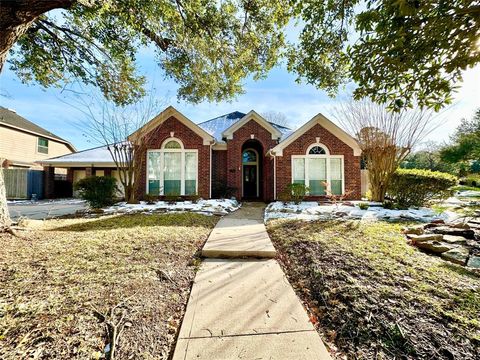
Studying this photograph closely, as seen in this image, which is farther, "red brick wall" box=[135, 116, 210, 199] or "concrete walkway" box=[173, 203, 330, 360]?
"red brick wall" box=[135, 116, 210, 199]

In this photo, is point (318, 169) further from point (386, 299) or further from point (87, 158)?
point (87, 158)

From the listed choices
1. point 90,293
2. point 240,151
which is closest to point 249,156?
point 240,151

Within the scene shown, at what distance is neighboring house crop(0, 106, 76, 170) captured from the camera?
17.3m

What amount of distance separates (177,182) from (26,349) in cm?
1069

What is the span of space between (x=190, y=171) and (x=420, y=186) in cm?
1052

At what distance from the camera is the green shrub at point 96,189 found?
28.7 feet

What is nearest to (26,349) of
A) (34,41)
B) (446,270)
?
(446,270)

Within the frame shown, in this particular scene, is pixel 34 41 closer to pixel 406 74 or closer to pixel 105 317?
pixel 105 317

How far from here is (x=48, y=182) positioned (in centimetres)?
1659

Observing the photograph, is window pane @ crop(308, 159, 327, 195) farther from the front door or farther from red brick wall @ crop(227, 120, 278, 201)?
the front door

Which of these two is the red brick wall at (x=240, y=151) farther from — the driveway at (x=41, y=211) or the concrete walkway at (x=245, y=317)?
the concrete walkway at (x=245, y=317)

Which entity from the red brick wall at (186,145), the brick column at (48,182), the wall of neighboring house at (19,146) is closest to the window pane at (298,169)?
the red brick wall at (186,145)

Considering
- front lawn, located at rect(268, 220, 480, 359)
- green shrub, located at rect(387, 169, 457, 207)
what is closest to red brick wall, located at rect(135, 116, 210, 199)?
front lawn, located at rect(268, 220, 480, 359)

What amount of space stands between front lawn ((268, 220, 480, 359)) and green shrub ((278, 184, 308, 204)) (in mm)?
6402
